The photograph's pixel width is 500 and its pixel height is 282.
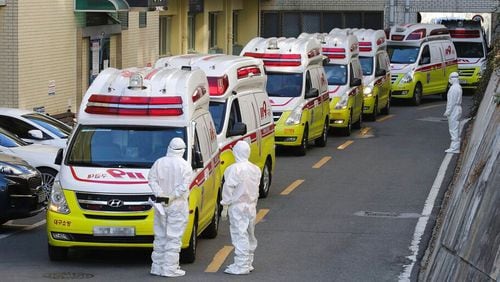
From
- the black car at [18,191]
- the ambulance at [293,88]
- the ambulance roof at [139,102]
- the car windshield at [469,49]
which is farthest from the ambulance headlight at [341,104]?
the car windshield at [469,49]

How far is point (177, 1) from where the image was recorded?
43656mm

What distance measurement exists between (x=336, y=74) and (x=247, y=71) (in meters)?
11.5

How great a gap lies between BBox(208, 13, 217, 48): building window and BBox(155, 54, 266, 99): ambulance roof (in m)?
27.3

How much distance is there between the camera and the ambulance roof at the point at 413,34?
1655 inches

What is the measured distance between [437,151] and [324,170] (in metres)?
4.53

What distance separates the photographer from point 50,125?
2281cm

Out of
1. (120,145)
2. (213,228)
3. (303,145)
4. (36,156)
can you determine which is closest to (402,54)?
(303,145)

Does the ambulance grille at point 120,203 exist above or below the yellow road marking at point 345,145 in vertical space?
above

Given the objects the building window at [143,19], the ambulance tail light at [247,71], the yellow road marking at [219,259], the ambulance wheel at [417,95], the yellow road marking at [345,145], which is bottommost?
the yellow road marking at [345,145]

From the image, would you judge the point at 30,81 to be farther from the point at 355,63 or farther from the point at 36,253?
the point at 36,253

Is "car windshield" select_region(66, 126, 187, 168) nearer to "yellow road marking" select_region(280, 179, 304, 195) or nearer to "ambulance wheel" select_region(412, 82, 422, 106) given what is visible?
"yellow road marking" select_region(280, 179, 304, 195)

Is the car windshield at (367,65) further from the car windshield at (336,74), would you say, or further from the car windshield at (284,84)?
the car windshield at (284,84)

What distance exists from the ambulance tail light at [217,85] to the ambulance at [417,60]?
21578mm

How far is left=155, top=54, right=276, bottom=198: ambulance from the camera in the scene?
19.9 metres
